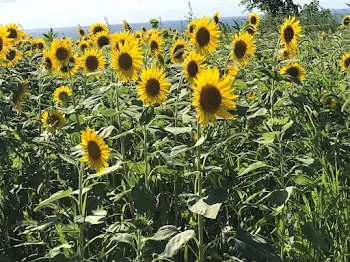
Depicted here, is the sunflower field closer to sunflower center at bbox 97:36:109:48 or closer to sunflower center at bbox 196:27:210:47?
sunflower center at bbox 196:27:210:47

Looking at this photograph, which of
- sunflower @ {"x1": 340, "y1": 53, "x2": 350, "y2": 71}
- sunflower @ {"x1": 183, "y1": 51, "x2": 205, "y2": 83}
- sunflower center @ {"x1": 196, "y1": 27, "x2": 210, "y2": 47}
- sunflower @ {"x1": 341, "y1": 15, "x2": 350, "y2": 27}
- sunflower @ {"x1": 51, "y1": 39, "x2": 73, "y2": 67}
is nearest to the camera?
sunflower @ {"x1": 183, "y1": 51, "x2": 205, "y2": 83}

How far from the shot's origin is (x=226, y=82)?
1.81m

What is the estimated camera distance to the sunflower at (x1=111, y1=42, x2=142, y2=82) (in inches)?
101

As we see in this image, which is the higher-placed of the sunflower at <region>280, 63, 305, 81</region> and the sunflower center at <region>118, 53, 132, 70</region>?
the sunflower center at <region>118, 53, 132, 70</region>

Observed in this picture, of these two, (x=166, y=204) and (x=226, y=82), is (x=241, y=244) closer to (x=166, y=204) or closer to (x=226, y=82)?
(x=226, y=82)

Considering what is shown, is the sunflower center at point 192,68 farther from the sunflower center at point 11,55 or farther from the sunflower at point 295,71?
the sunflower center at point 11,55

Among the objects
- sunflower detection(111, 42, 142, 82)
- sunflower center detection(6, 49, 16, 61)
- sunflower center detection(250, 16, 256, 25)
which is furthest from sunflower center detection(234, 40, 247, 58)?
sunflower center detection(250, 16, 256, 25)

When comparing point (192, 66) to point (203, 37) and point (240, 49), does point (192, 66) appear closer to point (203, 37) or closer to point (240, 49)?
point (203, 37)

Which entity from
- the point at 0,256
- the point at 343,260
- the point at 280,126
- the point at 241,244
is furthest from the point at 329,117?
the point at 0,256

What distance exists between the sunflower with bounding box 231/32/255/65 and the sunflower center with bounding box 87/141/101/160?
1055mm

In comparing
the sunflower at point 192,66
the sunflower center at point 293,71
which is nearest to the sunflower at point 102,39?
the sunflower center at point 293,71

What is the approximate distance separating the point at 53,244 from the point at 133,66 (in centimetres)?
91

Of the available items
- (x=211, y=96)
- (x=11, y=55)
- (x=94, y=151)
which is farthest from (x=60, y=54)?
(x=211, y=96)

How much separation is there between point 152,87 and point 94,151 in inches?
19.4
